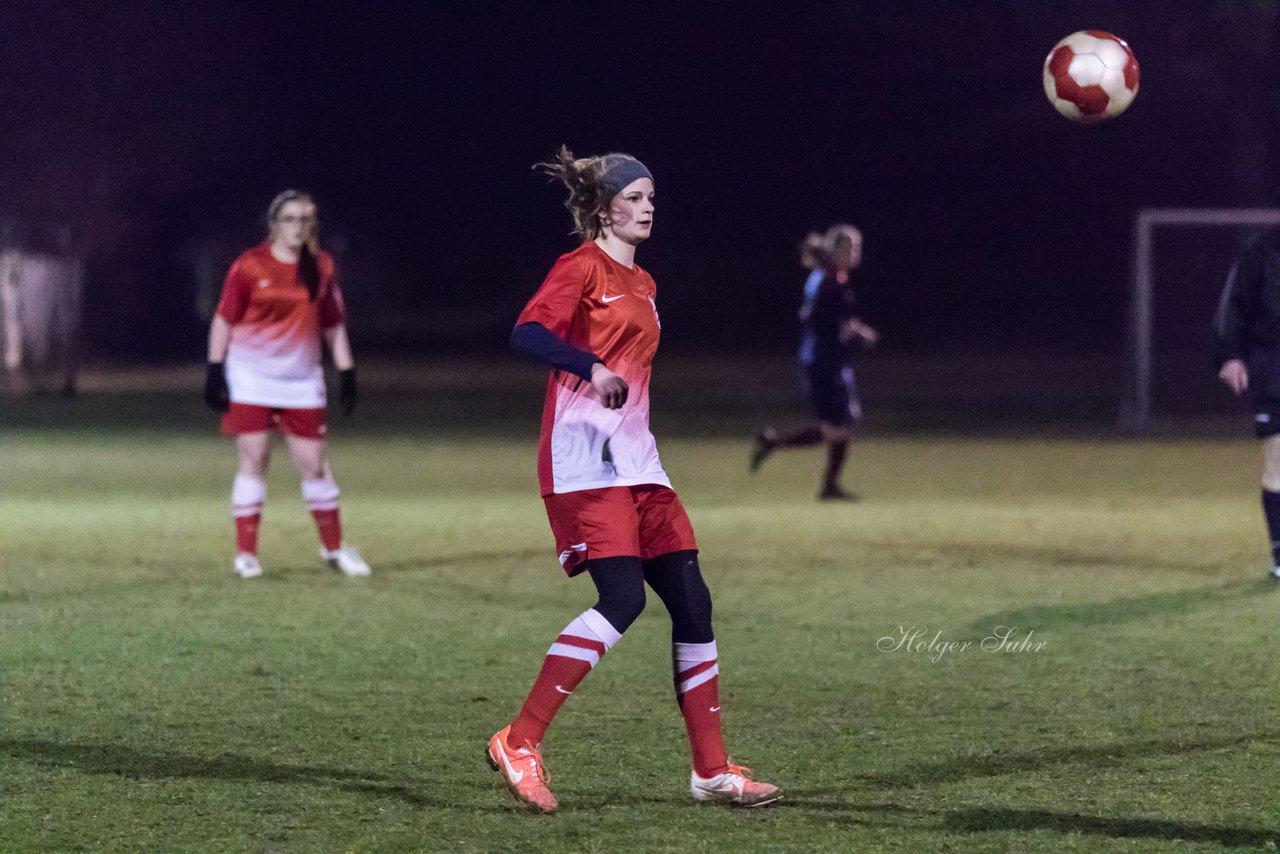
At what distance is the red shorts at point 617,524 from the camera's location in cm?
505

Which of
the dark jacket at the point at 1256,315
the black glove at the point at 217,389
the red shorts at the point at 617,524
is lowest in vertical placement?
the black glove at the point at 217,389

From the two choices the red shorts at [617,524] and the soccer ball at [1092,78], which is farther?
the soccer ball at [1092,78]

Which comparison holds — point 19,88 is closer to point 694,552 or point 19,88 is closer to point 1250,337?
point 1250,337

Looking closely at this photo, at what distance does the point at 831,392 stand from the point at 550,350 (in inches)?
359

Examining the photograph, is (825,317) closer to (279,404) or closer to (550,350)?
(279,404)

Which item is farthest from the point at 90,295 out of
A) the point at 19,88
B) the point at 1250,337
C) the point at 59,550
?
the point at 1250,337

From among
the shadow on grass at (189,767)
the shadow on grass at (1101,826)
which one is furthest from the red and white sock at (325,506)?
the shadow on grass at (1101,826)

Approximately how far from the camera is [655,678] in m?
7.13

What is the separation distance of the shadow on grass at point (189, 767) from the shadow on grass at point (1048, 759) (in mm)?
1446

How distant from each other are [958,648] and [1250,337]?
9.12ft

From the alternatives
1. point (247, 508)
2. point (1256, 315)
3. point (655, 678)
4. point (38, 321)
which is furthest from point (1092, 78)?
point (38, 321)

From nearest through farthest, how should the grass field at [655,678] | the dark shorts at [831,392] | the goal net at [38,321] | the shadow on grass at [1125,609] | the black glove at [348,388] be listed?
the grass field at [655,678] → the shadow on grass at [1125,609] → the black glove at [348,388] → the dark shorts at [831,392] → the goal net at [38,321]

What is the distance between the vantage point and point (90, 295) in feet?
146

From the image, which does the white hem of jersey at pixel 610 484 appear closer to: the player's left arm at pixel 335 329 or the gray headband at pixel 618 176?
the gray headband at pixel 618 176
